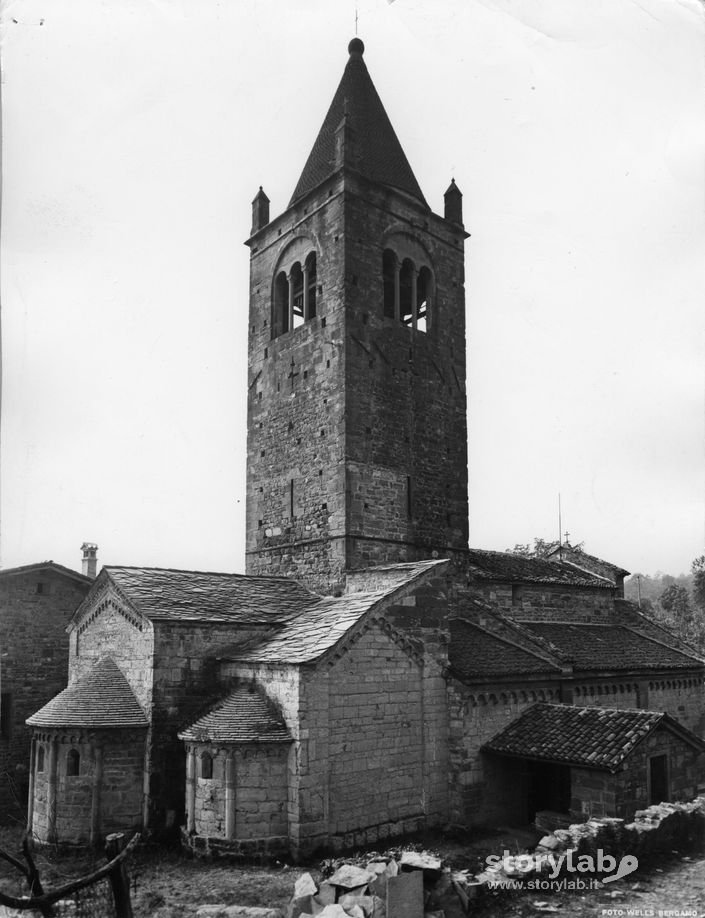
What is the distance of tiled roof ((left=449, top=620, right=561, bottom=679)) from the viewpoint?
56.3ft

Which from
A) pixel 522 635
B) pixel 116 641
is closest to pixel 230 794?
pixel 116 641

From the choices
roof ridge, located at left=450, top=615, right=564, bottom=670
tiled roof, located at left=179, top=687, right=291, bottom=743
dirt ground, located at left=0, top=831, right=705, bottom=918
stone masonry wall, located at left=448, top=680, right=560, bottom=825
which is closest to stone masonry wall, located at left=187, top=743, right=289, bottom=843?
tiled roof, located at left=179, top=687, right=291, bottom=743

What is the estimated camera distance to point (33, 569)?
19.9 metres

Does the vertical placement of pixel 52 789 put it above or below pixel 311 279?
below

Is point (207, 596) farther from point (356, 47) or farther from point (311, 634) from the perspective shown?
point (356, 47)

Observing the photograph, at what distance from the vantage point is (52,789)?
1416 centimetres

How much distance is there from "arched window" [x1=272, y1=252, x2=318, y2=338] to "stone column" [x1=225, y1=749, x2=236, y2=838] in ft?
41.6

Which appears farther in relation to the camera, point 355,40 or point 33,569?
point 355,40

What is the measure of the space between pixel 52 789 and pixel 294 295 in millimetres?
14705

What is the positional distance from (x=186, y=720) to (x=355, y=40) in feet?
69.8

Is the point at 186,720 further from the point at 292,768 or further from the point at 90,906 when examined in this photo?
the point at 90,906

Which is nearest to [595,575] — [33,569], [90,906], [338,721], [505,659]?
[505,659]

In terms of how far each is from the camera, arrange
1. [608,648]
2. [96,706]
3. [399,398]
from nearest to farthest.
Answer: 1. [96,706]
2. [399,398]
3. [608,648]

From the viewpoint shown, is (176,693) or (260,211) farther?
(260,211)
